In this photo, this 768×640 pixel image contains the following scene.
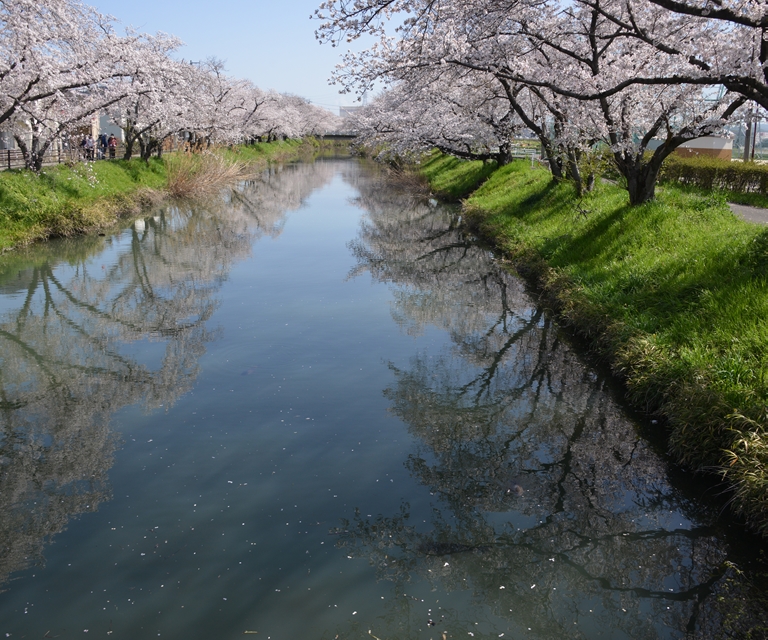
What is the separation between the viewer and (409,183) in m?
35.3

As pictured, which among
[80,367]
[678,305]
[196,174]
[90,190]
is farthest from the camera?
[196,174]

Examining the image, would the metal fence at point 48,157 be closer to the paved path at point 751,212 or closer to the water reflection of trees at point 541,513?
the water reflection of trees at point 541,513

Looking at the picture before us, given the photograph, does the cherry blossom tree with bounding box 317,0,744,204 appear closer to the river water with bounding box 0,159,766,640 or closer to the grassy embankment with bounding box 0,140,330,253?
the river water with bounding box 0,159,766,640

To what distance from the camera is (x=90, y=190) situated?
21.7m

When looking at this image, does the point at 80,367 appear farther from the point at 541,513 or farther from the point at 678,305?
the point at 678,305

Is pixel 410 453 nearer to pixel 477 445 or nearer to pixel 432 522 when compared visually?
pixel 477 445

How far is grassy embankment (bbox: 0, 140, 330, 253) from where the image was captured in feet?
56.6

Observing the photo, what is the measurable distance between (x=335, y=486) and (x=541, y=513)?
185cm

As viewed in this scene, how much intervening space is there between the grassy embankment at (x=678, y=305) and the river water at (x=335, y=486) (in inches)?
17.7

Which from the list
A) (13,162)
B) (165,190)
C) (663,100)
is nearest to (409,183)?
(165,190)

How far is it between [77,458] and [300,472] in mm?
2259

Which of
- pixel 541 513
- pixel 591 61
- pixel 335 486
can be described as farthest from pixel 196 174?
pixel 541 513

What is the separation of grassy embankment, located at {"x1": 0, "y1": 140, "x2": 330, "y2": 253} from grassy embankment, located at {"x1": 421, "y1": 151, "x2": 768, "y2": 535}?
39.6ft

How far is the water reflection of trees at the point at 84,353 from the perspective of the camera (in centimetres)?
588
